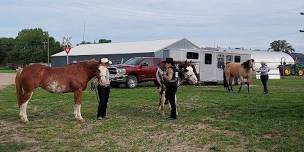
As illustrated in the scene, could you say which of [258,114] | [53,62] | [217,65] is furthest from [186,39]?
[258,114]

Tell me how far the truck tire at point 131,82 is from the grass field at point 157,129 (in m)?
10.1

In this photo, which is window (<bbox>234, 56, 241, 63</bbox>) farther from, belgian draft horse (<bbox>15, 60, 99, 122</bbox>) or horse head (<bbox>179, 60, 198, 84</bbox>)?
belgian draft horse (<bbox>15, 60, 99, 122</bbox>)

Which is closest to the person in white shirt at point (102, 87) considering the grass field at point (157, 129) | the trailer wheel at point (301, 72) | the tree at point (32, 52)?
the grass field at point (157, 129)

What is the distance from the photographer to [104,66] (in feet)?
39.7

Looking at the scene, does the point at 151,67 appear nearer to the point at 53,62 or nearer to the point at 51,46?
the point at 53,62

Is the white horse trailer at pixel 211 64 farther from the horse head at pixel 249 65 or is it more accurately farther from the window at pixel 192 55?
the horse head at pixel 249 65

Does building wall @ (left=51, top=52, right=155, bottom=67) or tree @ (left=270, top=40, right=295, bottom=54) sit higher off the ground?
tree @ (left=270, top=40, right=295, bottom=54)

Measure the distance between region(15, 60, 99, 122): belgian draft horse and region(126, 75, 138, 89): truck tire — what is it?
13078 millimetres

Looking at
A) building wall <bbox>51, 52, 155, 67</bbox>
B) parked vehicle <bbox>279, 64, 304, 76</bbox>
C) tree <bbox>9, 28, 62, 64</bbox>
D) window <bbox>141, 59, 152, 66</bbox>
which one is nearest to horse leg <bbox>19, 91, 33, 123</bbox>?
window <bbox>141, 59, 152, 66</bbox>

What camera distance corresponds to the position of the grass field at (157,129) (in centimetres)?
837

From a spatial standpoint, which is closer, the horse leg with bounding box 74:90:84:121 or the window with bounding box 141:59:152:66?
the horse leg with bounding box 74:90:84:121

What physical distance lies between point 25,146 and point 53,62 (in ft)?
222

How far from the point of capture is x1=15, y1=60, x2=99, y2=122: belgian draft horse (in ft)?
38.1

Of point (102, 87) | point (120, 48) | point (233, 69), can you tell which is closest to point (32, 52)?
point (120, 48)
